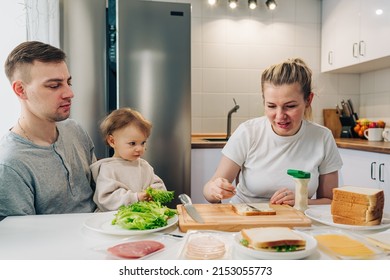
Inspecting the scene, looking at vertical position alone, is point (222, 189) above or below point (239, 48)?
below

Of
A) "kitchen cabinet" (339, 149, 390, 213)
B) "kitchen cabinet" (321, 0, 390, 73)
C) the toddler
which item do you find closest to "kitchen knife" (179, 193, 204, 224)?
the toddler

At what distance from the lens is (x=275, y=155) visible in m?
1.12

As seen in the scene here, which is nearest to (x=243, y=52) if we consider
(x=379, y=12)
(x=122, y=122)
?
(x=379, y=12)

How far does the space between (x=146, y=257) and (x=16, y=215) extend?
39cm

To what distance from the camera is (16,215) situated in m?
0.80

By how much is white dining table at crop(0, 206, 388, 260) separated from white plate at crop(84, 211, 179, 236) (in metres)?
0.01

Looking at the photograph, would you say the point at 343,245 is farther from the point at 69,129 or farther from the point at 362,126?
the point at 362,126

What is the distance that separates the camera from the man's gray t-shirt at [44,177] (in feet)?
2.63

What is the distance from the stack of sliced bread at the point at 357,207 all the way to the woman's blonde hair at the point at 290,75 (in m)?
0.39

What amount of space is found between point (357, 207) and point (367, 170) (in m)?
1.22

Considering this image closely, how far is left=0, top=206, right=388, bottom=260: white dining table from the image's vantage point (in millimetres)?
572

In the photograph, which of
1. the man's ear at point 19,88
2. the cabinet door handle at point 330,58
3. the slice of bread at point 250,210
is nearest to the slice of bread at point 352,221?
the slice of bread at point 250,210

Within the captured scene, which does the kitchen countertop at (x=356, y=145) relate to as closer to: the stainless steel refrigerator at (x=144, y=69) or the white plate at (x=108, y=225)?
the stainless steel refrigerator at (x=144, y=69)

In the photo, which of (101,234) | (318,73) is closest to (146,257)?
(101,234)
